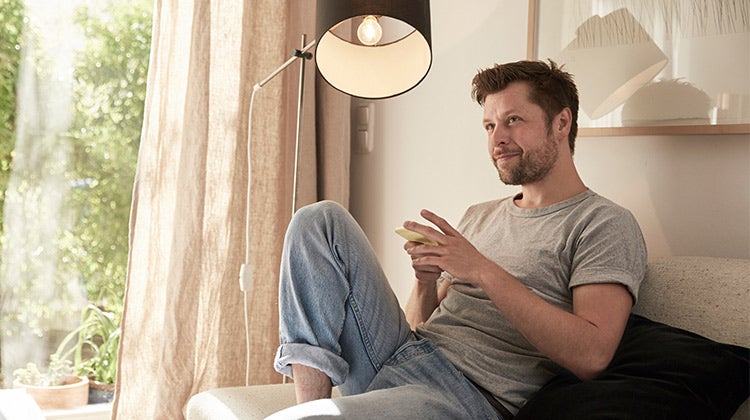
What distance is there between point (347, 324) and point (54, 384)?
1.46 metres

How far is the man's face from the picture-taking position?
6.55 feet

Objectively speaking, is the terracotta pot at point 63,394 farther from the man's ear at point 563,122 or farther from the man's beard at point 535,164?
the man's ear at point 563,122

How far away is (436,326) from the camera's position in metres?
1.98

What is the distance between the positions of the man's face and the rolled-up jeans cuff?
622 mm

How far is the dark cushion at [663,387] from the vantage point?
145cm

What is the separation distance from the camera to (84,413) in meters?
2.86

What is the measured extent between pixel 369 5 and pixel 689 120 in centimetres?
79

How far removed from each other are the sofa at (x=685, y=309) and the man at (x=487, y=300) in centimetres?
8

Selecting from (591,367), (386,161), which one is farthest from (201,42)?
(591,367)

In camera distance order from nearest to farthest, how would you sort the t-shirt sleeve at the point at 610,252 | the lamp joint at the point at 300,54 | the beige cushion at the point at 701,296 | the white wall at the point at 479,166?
the beige cushion at the point at 701,296
the t-shirt sleeve at the point at 610,252
the white wall at the point at 479,166
the lamp joint at the point at 300,54

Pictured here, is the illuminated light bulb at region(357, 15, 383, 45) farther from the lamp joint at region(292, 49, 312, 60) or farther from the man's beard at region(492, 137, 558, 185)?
the man's beard at region(492, 137, 558, 185)

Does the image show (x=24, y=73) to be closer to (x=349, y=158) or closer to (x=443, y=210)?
(x=349, y=158)

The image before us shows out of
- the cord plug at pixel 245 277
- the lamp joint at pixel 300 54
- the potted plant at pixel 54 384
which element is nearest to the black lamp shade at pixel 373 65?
the lamp joint at pixel 300 54

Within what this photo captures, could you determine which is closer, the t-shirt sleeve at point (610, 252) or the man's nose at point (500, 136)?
the t-shirt sleeve at point (610, 252)
